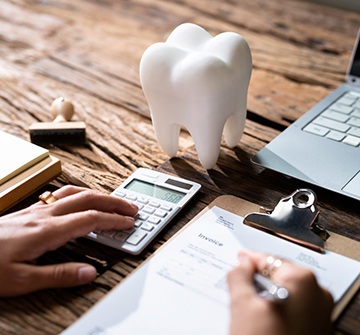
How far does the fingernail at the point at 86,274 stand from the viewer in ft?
2.30

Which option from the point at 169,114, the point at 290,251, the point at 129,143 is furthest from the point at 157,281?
the point at 129,143

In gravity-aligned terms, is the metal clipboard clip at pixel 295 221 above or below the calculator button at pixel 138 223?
above

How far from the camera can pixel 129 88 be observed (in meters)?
1.24

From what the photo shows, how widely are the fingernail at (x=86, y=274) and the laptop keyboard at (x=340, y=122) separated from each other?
479 mm

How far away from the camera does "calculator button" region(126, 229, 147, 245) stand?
0.76 meters

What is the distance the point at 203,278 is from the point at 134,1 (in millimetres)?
1170

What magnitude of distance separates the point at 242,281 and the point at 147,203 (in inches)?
8.7

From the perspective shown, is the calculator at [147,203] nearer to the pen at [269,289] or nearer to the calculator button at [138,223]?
the calculator button at [138,223]

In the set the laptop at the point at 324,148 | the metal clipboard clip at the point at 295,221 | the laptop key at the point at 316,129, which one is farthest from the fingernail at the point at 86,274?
the laptop key at the point at 316,129

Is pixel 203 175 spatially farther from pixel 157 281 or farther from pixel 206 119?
pixel 157 281

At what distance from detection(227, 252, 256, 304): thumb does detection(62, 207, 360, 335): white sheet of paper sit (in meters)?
0.02

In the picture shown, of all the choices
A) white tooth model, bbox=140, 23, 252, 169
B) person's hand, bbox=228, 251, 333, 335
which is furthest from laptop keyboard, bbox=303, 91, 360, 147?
person's hand, bbox=228, 251, 333, 335

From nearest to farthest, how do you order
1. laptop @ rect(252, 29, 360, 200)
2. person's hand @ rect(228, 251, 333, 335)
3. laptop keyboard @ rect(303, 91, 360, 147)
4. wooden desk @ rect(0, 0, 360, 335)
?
person's hand @ rect(228, 251, 333, 335), wooden desk @ rect(0, 0, 360, 335), laptop @ rect(252, 29, 360, 200), laptop keyboard @ rect(303, 91, 360, 147)

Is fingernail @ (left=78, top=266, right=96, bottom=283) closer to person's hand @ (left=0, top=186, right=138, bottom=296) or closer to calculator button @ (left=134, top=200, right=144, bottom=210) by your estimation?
person's hand @ (left=0, top=186, right=138, bottom=296)
